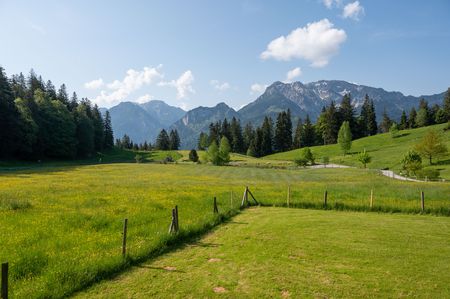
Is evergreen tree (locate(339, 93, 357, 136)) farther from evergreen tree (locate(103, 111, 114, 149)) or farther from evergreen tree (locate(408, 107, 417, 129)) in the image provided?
evergreen tree (locate(103, 111, 114, 149))

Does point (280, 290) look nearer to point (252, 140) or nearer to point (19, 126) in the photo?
point (19, 126)

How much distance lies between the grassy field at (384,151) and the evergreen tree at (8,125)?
3550 inches

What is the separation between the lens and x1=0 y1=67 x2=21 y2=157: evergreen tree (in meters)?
71.1

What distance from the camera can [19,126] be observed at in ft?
240

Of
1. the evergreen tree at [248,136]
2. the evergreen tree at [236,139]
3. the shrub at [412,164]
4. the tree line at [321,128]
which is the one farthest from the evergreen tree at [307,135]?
the shrub at [412,164]

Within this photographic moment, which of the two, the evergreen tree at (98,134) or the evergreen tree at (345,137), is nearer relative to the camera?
the evergreen tree at (345,137)

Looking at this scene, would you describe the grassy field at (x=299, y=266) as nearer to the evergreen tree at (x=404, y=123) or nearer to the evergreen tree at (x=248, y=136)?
the evergreen tree at (x=248, y=136)

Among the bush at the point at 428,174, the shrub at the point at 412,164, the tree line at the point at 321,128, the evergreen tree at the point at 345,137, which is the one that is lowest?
the bush at the point at 428,174

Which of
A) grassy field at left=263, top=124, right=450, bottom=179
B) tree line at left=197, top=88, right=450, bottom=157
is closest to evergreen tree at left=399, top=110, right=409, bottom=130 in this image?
tree line at left=197, top=88, right=450, bottom=157

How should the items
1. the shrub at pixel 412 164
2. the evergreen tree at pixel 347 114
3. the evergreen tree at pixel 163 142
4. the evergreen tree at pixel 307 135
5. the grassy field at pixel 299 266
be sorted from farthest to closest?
the evergreen tree at pixel 163 142, the evergreen tree at pixel 307 135, the evergreen tree at pixel 347 114, the shrub at pixel 412 164, the grassy field at pixel 299 266

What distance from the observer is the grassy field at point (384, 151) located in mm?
83688

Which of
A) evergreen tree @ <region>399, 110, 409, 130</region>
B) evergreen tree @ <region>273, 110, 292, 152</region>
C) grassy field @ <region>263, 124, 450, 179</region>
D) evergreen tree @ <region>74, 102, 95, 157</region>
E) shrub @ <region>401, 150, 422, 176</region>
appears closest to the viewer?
shrub @ <region>401, 150, 422, 176</region>

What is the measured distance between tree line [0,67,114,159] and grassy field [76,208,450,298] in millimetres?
74073

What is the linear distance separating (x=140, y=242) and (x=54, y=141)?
84.7 m
